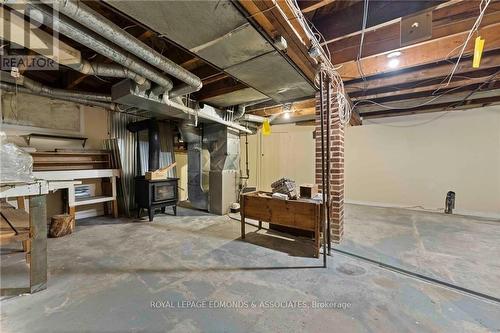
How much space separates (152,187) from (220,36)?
3.31 m

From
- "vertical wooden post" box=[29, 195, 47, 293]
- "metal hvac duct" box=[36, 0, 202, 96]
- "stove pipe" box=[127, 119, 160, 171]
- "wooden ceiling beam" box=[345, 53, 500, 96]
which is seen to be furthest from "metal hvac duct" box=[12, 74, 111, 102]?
"wooden ceiling beam" box=[345, 53, 500, 96]

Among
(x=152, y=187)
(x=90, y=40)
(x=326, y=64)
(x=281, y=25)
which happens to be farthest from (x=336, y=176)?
(x=152, y=187)

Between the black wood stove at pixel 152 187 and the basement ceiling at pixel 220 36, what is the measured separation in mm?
2755

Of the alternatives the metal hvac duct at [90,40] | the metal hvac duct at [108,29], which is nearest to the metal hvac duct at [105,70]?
the metal hvac duct at [90,40]

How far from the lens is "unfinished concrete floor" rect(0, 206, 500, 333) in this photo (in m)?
1.59

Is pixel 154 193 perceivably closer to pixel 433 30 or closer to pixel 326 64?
pixel 326 64

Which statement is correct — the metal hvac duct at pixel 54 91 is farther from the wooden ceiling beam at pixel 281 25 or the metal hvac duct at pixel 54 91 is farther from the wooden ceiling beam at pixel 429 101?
the wooden ceiling beam at pixel 429 101

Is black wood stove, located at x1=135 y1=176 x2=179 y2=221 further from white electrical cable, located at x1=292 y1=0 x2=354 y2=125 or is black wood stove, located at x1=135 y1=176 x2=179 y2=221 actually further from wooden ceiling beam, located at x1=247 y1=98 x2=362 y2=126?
white electrical cable, located at x1=292 y1=0 x2=354 y2=125

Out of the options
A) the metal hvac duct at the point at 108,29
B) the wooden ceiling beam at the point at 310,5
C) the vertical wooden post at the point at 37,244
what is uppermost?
the wooden ceiling beam at the point at 310,5

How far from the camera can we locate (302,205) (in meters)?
2.77

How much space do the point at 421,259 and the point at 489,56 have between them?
2.67 m

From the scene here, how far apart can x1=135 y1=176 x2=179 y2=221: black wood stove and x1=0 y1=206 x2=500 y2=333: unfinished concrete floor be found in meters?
1.27

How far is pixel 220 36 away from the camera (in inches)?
71.7

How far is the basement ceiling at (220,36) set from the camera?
151cm
